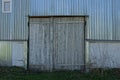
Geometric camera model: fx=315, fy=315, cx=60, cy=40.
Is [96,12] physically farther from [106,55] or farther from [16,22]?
[16,22]

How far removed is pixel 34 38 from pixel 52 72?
2088mm

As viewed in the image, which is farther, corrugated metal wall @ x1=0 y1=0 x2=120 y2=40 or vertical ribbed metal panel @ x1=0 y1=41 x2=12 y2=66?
vertical ribbed metal panel @ x1=0 y1=41 x2=12 y2=66

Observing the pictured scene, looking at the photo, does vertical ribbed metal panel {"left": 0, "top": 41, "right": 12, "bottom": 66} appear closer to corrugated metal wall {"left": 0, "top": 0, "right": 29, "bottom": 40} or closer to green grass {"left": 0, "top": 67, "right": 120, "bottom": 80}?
corrugated metal wall {"left": 0, "top": 0, "right": 29, "bottom": 40}

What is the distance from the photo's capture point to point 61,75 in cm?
1436

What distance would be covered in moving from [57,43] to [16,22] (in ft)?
7.93

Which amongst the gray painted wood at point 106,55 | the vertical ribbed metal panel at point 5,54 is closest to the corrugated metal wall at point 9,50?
the vertical ribbed metal panel at point 5,54

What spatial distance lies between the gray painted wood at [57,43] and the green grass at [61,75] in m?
0.88

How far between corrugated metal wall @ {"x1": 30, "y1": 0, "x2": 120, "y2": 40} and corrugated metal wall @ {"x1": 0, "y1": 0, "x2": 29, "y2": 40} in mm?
1103

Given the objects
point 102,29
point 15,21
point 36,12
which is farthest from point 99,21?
point 15,21

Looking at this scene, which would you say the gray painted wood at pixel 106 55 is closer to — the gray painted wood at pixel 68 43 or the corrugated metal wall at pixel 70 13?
the corrugated metal wall at pixel 70 13

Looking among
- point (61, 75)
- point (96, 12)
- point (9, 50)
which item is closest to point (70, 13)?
point (96, 12)

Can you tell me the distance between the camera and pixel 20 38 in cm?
1634

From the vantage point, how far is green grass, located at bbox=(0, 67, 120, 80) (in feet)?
44.8

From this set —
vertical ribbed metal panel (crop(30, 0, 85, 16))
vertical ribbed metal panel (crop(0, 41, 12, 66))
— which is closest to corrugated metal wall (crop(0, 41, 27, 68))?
vertical ribbed metal panel (crop(0, 41, 12, 66))
